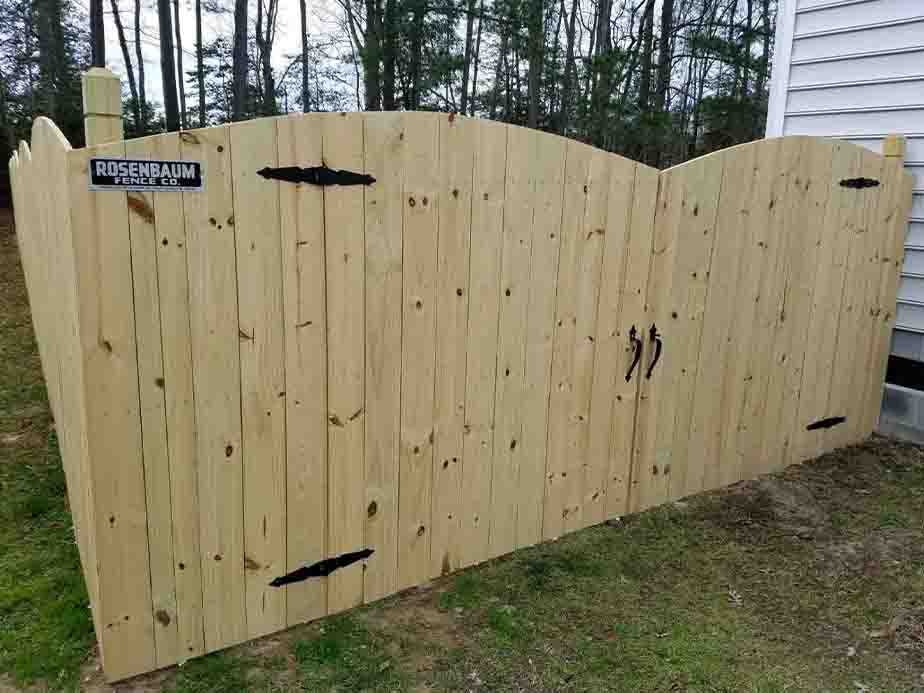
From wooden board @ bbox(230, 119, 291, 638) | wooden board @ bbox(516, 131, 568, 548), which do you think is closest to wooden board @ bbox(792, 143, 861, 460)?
wooden board @ bbox(516, 131, 568, 548)

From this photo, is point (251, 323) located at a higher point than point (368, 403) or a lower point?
higher

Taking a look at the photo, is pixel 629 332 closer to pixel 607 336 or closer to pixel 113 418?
pixel 607 336

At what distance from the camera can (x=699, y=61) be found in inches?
619

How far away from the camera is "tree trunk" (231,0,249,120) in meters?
15.5

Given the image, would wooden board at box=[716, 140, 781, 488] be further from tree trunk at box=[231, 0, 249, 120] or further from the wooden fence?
tree trunk at box=[231, 0, 249, 120]

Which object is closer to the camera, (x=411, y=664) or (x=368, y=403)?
(x=411, y=664)

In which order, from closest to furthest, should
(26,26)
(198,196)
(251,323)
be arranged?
(198,196), (251,323), (26,26)

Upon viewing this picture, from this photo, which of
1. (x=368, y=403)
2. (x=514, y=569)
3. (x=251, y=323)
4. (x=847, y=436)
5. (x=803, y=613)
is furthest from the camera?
(x=847, y=436)

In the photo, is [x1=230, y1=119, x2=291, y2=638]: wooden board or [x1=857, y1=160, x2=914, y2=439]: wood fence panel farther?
[x1=857, y1=160, x2=914, y2=439]: wood fence panel

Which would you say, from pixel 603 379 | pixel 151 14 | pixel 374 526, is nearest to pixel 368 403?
pixel 374 526

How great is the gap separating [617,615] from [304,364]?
60.2 inches

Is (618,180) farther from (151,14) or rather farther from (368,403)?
(151,14)

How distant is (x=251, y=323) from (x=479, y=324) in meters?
0.92

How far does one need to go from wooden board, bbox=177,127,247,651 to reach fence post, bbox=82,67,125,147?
0.19 m
